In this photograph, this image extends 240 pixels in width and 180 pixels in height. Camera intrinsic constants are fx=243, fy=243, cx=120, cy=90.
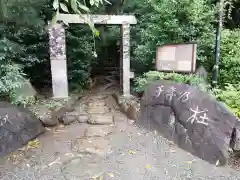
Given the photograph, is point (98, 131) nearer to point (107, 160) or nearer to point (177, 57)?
point (107, 160)

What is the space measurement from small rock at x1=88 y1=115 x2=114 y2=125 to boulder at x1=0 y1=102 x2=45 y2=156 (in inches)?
47.7

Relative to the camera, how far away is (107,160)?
4133 mm

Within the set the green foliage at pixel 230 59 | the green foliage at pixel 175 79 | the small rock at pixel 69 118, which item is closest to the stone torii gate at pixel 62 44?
the small rock at pixel 69 118

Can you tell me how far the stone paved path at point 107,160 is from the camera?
3.73 m

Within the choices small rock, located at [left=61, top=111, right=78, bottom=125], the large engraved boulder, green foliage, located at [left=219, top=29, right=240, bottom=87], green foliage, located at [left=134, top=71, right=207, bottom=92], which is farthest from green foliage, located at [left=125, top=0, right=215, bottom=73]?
small rock, located at [left=61, top=111, right=78, bottom=125]

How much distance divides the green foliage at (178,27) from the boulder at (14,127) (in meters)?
3.23

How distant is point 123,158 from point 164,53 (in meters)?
2.74

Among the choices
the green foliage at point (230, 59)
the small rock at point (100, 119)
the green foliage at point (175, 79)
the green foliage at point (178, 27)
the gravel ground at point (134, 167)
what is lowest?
the gravel ground at point (134, 167)

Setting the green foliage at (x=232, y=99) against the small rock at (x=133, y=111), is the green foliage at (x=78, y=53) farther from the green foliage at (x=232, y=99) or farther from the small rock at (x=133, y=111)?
the green foliage at (x=232, y=99)

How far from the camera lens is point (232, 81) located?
5.78 metres

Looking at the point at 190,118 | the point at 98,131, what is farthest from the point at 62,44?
the point at 190,118

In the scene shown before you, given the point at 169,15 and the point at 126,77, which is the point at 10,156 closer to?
the point at 126,77

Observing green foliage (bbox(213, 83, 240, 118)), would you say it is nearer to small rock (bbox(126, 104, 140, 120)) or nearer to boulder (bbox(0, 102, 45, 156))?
small rock (bbox(126, 104, 140, 120))

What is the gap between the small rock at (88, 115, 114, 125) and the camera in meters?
5.48
